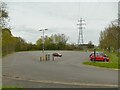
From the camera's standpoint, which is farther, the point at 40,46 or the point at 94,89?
the point at 40,46

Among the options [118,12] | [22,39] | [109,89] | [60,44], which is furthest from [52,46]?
[109,89]

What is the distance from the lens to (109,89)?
44.1 feet

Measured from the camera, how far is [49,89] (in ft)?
42.6

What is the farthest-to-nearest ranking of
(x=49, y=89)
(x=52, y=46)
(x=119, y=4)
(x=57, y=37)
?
(x=57, y=37), (x=52, y=46), (x=119, y=4), (x=49, y=89)

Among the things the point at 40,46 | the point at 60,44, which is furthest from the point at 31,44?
the point at 60,44

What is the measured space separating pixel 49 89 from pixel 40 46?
386ft

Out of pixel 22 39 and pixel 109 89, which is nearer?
pixel 109 89

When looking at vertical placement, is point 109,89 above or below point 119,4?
below

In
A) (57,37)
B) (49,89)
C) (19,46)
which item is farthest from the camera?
(57,37)

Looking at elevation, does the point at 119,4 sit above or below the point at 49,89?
above

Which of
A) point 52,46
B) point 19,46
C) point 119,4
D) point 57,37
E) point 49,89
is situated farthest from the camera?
point 57,37

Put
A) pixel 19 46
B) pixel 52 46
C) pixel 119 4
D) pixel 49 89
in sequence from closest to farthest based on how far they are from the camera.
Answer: pixel 49 89 → pixel 119 4 → pixel 19 46 → pixel 52 46

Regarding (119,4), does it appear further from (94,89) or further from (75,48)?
(75,48)

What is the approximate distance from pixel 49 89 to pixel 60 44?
118 m
